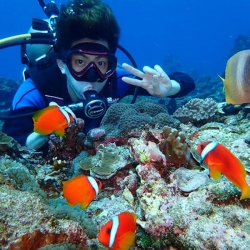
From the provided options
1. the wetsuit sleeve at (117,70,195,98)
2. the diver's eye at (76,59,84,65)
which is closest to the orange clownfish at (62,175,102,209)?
the diver's eye at (76,59,84,65)

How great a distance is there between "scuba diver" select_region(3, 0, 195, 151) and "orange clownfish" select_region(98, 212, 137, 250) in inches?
88.0

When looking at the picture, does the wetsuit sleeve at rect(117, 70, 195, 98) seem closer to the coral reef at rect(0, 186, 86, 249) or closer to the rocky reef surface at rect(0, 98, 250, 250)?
the rocky reef surface at rect(0, 98, 250, 250)

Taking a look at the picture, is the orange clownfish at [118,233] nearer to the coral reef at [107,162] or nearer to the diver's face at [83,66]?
the coral reef at [107,162]

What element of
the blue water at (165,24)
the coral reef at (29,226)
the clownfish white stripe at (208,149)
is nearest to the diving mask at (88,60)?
the coral reef at (29,226)

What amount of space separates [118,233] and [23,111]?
3038mm

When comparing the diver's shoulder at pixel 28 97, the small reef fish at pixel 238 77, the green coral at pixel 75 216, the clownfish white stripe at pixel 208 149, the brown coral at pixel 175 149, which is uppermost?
the small reef fish at pixel 238 77

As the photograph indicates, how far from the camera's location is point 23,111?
4.01 m

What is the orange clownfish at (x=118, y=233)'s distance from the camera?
1.56 m

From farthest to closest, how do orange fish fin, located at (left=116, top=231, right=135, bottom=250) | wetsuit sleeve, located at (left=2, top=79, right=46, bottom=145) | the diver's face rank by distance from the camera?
wetsuit sleeve, located at (left=2, top=79, right=46, bottom=145), the diver's face, orange fish fin, located at (left=116, top=231, right=135, bottom=250)

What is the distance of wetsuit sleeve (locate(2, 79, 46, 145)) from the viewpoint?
3998mm

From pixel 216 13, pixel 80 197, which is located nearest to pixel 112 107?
pixel 80 197

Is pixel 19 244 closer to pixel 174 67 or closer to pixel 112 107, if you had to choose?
pixel 112 107

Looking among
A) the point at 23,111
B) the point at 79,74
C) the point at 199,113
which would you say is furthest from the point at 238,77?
the point at 23,111

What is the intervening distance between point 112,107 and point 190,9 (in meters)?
139
